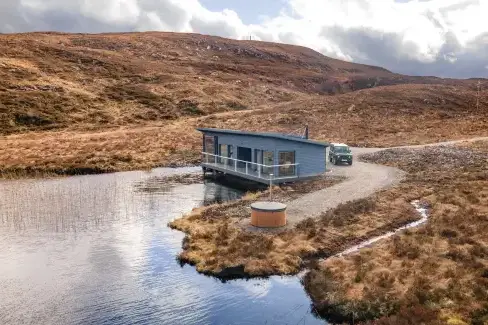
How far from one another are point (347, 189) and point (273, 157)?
23.8ft

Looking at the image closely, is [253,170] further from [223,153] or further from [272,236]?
[272,236]

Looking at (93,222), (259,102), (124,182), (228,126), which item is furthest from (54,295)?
(259,102)

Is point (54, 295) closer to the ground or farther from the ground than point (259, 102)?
closer to the ground

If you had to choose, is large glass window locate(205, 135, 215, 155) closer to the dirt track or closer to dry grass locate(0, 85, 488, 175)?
dry grass locate(0, 85, 488, 175)

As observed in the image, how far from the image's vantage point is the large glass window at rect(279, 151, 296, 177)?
39625 mm

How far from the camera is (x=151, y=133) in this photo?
2889 inches

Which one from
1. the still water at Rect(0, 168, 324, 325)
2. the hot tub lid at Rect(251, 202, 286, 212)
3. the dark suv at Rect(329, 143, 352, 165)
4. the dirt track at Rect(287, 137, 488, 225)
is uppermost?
the dark suv at Rect(329, 143, 352, 165)

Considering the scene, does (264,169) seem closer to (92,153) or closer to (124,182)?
(124,182)

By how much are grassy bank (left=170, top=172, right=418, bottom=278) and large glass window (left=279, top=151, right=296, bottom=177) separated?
320 inches

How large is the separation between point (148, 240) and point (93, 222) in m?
5.72

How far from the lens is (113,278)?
20.9 meters

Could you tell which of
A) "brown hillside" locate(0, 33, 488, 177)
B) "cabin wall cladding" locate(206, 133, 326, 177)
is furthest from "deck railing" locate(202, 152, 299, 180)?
"brown hillside" locate(0, 33, 488, 177)

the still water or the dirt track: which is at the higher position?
the dirt track

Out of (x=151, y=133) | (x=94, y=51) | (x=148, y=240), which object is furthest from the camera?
(x=94, y=51)
